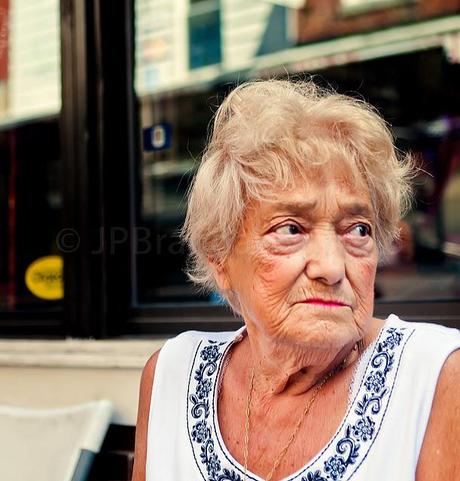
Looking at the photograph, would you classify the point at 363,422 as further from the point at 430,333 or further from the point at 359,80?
the point at 359,80

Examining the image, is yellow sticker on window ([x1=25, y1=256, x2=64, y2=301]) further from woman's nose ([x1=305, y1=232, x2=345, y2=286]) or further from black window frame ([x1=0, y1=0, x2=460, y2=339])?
woman's nose ([x1=305, y1=232, x2=345, y2=286])

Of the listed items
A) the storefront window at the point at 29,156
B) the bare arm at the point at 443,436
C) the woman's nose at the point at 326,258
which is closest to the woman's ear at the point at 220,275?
the woman's nose at the point at 326,258

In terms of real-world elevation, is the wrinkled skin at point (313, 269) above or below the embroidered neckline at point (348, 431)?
above

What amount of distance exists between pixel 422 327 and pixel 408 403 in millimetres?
152

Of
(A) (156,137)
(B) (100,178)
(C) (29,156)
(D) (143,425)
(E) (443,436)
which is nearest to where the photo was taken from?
(E) (443,436)

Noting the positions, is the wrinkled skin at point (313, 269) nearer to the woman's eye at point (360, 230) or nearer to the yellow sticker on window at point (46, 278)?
the woman's eye at point (360, 230)

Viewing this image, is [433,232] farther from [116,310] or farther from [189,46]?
[116,310]

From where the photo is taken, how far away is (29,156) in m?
3.21

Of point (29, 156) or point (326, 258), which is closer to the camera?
point (326, 258)

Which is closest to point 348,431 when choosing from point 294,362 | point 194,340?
point 294,362

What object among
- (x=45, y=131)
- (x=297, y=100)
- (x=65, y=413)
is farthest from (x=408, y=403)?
(x=45, y=131)

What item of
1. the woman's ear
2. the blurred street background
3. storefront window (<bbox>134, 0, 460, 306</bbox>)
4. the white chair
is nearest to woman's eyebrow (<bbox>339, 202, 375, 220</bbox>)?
the woman's ear

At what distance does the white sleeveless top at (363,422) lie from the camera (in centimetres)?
130

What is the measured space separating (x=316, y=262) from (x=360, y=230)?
0.11 meters
